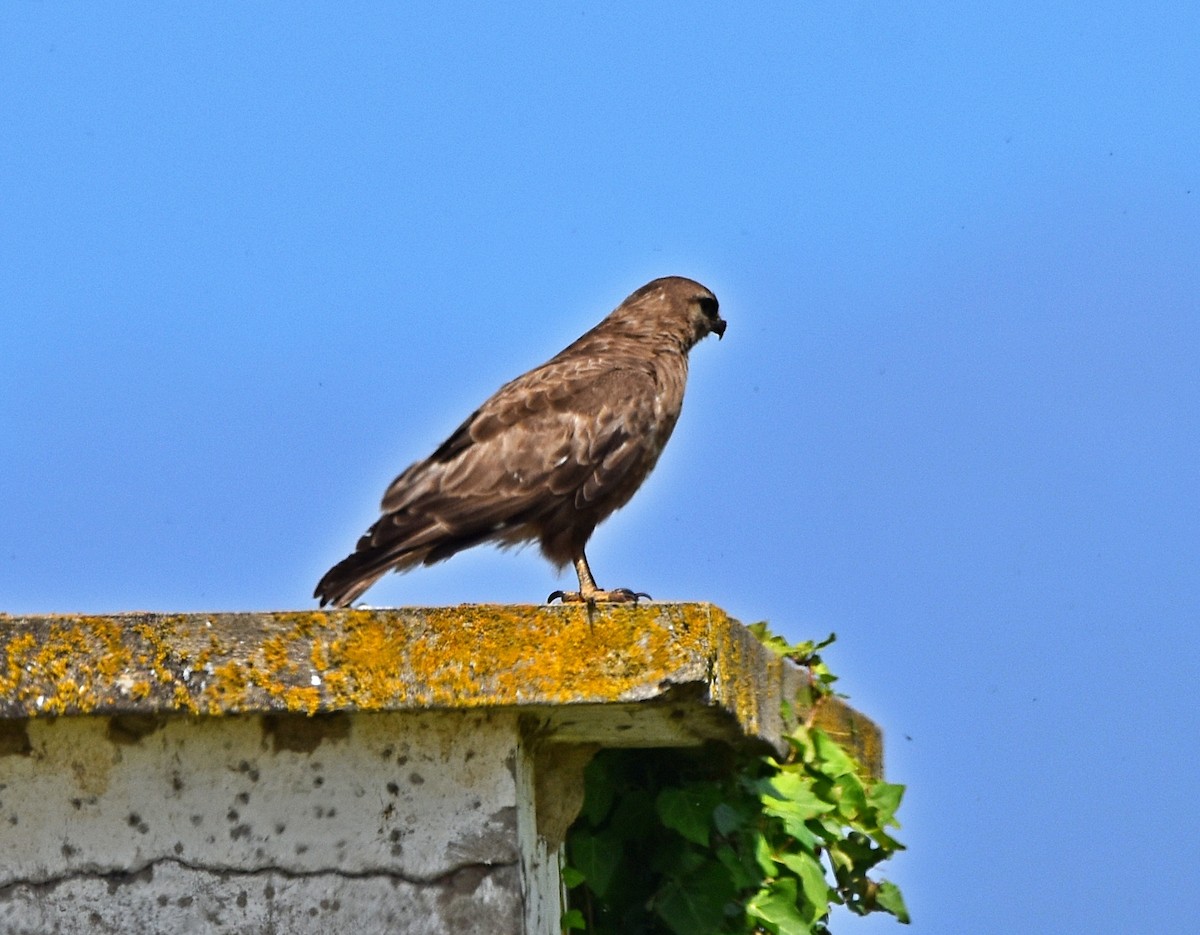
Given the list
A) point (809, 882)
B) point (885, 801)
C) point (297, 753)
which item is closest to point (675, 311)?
point (885, 801)

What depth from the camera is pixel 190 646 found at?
333cm

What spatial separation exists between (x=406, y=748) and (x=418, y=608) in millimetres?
278

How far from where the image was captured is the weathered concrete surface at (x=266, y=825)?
11.0ft

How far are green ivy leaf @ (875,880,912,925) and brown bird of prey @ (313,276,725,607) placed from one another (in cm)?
121

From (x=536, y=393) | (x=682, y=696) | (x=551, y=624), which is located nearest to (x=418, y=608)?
(x=551, y=624)

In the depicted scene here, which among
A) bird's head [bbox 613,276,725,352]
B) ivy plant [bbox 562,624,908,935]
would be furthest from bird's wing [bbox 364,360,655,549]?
ivy plant [bbox 562,624,908,935]

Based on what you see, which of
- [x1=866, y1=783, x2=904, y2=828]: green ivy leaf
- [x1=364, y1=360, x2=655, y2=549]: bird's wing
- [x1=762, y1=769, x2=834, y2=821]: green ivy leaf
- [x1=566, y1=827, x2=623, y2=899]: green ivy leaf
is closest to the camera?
[x1=566, y1=827, x2=623, y2=899]: green ivy leaf

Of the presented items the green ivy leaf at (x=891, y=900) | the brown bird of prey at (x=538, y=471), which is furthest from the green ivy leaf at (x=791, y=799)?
the brown bird of prey at (x=538, y=471)

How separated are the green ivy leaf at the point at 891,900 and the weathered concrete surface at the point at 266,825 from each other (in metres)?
2.06

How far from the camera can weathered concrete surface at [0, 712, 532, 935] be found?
334 cm

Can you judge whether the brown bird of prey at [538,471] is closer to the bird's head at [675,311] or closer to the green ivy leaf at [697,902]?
the bird's head at [675,311]

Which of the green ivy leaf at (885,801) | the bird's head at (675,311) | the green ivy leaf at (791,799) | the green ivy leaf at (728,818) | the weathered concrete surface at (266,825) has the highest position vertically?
the bird's head at (675,311)

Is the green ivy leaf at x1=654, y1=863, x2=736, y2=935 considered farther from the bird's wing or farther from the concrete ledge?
the bird's wing

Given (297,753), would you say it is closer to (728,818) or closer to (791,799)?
(728,818)
